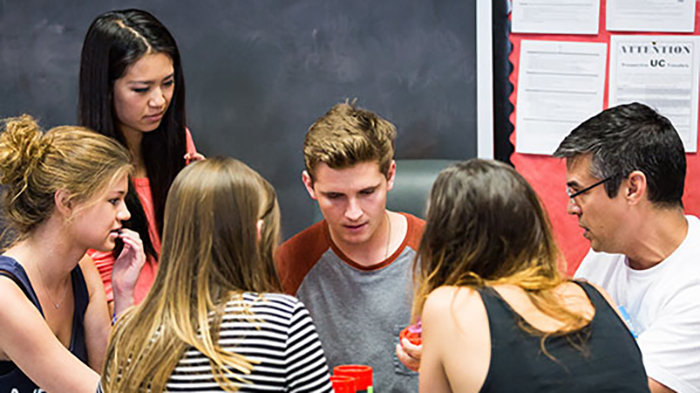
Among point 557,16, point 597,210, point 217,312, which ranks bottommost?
point 597,210

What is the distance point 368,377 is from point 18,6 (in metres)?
2.12

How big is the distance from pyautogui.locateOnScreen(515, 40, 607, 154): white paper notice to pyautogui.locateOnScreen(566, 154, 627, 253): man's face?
3.41ft

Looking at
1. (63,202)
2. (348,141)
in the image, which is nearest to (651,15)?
(348,141)

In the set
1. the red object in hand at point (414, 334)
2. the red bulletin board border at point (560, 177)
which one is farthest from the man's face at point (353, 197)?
the red bulletin board border at point (560, 177)

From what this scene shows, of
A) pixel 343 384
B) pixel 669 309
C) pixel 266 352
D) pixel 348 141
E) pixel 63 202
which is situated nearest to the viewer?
pixel 266 352

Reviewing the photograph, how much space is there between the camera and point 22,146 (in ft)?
6.51

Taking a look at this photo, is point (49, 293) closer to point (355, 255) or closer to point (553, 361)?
point (355, 255)

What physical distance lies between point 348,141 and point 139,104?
78 centimetres

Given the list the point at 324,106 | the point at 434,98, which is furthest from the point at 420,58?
the point at 324,106

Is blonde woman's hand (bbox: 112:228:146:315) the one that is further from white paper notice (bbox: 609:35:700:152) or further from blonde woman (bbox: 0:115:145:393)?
white paper notice (bbox: 609:35:700:152)

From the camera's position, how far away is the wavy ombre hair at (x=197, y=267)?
1430 millimetres

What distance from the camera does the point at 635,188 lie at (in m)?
2.04

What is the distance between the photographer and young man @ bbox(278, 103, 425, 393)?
216 cm

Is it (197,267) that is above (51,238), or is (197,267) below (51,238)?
above
